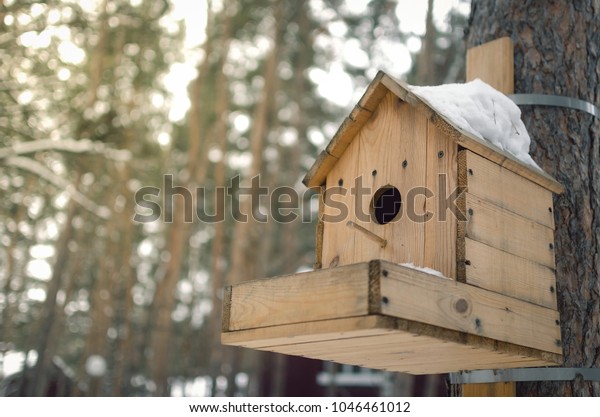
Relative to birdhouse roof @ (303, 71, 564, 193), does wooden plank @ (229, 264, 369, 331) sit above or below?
below

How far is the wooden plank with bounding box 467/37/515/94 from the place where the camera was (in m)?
→ 3.13

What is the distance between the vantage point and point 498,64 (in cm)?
316

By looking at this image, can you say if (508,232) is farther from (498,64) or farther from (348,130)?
(498,64)

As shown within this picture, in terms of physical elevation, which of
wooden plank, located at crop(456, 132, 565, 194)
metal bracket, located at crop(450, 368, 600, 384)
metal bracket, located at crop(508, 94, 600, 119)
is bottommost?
metal bracket, located at crop(450, 368, 600, 384)

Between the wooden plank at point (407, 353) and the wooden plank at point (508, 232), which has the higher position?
the wooden plank at point (508, 232)

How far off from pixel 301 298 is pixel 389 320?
0.34 m

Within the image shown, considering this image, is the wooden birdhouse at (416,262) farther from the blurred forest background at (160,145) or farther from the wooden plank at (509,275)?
the blurred forest background at (160,145)

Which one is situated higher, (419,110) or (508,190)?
(419,110)

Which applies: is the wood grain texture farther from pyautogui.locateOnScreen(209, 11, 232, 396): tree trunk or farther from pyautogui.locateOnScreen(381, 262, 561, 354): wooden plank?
pyautogui.locateOnScreen(209, 11, 232, 396): tree trunk

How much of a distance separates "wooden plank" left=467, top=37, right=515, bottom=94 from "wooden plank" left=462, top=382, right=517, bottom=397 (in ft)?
4.00

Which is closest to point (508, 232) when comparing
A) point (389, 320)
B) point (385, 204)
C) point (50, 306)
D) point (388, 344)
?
point (385, 204)

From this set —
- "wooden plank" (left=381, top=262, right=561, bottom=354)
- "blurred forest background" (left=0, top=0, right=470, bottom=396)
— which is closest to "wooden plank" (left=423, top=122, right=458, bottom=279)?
"wooden plank" (left=381, top=262, right=561, bottom=354)

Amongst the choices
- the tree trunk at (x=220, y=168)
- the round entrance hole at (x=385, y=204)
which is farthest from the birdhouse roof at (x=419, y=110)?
the tree trunk at (x=220, y=168)

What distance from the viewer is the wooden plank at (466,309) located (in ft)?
6.68
